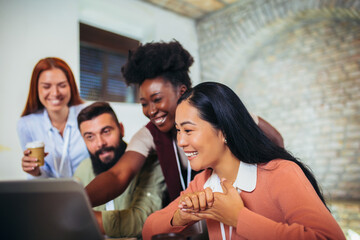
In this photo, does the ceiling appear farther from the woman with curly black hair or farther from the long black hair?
the long black hair

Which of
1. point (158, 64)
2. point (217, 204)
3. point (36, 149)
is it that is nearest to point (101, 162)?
point (36, 149)

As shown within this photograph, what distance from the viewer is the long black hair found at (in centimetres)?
124

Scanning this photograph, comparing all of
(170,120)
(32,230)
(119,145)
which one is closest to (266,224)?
(32,230)

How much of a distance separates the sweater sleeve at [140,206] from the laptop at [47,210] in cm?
110

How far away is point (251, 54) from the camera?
5.02 metres

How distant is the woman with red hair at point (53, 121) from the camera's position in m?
2.61

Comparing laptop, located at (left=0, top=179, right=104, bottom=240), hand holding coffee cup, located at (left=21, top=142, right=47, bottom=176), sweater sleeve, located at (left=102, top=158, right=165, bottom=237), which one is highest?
hand holding coffee cup, located at (left=21, top=142, right=47, bottom=176)

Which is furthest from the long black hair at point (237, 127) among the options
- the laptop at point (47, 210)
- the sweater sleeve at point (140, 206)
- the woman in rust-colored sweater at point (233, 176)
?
the sweater sleeve at point (140, 206)

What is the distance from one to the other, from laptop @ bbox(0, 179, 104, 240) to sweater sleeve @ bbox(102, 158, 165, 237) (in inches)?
43.3

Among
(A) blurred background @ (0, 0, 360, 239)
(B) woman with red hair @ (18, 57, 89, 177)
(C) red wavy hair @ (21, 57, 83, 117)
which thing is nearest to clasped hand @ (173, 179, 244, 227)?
(B) woman with red hair @ (18, 57, 89, 177)

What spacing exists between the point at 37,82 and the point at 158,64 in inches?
49.1

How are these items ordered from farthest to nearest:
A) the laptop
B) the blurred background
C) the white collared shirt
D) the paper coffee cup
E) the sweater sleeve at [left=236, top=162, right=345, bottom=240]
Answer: the blurred background → the paper coffee cup → the white collared shirt → the sweater sleeve at [left=236, top=162, right=345, bottom=240] → the laptop

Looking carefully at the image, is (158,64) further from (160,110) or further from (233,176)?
(233,176)

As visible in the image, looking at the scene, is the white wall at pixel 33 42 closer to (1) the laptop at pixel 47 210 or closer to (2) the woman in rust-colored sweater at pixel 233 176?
(2) the woman in rust-colored sweater at pixel 233 176
